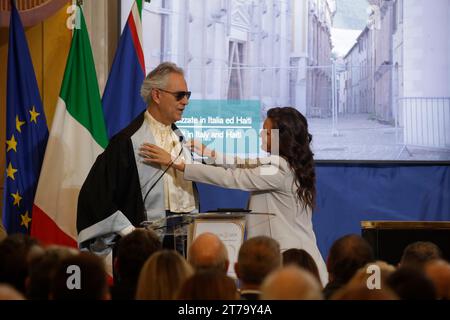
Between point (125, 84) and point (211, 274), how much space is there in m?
4.03

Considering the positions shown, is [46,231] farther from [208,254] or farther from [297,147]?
[208,254]

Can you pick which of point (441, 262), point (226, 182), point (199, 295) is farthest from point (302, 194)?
point (199, 295)

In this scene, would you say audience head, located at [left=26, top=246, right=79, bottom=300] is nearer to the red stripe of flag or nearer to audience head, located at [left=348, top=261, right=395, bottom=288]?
audience head, located at [left=348, top=261, right=395, bottom=288]

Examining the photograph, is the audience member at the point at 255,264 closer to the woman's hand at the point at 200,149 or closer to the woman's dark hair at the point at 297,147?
the woman's dark hair at the point at 297,147

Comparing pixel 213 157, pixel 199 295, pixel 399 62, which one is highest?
pixel 399 62

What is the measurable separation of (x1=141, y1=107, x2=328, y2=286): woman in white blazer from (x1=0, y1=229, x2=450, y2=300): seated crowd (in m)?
0.88

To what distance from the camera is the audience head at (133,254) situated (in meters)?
4.10

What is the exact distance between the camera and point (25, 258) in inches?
155

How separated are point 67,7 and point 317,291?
4.87m

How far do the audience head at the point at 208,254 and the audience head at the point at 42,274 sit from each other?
698mm

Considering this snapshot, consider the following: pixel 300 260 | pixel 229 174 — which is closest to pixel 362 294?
pixel 300 260

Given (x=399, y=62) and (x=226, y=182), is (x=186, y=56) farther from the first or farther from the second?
(x=226, y=182)

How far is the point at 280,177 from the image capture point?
210 inches

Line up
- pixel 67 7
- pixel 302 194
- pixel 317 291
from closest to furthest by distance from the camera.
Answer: pixel 317 291
pixel 302 194
pixel 67 7
